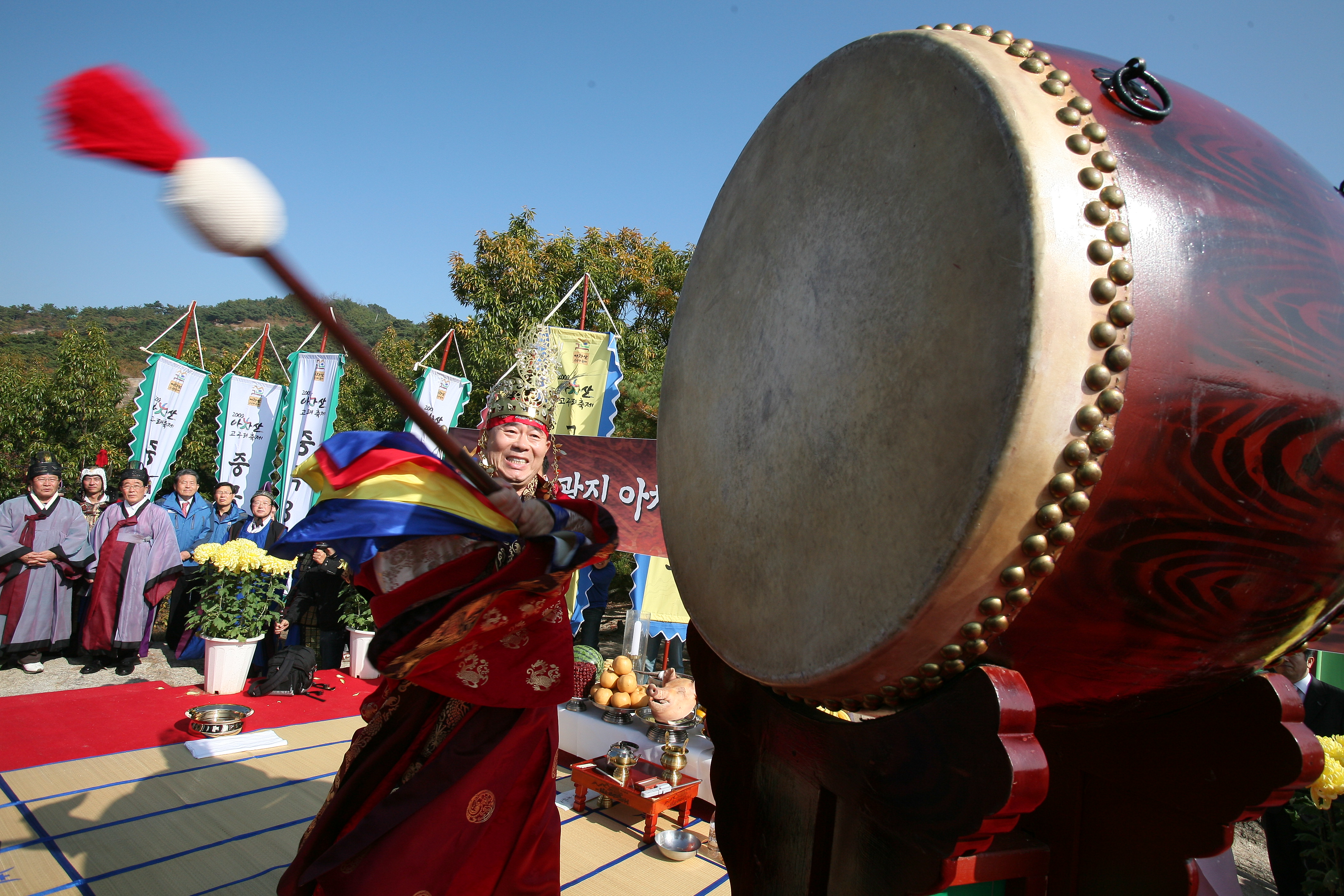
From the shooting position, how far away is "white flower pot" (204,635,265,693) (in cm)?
488

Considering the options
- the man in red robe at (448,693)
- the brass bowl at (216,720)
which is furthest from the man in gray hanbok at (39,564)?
the man in red robe at (448,693)

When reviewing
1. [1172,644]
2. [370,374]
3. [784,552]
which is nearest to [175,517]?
[370,374]

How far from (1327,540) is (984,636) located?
1.45ft

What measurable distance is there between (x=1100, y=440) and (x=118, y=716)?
16.7ft

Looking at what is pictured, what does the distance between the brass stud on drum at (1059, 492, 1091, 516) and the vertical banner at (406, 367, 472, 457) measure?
791 centimetres

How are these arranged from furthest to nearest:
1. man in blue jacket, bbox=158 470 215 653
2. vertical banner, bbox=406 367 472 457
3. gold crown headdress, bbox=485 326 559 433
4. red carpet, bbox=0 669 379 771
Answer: vertical banner, bbox=406 367 472 457
man in blue jacket, bbox=158 470 215 653
red carpet, bbox=0 669 379 771
gold crown headdress, bbox=485 326 559 433

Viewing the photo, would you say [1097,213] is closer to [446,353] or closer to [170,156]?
[170,156]

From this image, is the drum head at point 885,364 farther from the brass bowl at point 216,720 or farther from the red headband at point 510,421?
the brass bowl at point 216,720

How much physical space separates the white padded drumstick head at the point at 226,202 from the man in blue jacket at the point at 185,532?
6.55 metres

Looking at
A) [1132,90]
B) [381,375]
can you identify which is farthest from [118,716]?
[1132,90]

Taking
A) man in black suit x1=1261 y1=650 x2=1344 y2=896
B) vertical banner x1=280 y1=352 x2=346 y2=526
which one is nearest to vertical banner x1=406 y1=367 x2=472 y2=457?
vertical banner x1=280 y1=352 x2=346 y2=526

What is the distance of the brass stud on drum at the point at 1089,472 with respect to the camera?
80 centimetres

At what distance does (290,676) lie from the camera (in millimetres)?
4902

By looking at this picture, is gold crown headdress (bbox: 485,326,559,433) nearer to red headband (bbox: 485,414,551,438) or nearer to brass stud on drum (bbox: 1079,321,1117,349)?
red headband (bbox: 485,414,551,438)
